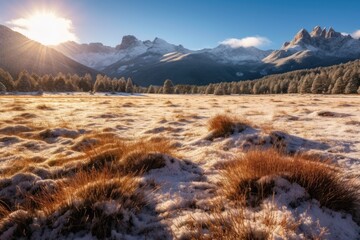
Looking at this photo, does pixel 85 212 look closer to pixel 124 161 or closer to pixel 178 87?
pixel 124 161

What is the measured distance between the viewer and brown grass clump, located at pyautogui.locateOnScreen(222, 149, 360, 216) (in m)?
3.64

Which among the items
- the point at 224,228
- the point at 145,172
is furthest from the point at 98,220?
the point at 145,172

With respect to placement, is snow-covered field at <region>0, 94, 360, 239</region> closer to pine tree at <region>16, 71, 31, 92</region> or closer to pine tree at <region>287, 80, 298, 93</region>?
pine tree at <region>16, 71, 31, 92</region>

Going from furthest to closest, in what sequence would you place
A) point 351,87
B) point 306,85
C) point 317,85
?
point 306,85 → point 317,85 → point 351,87

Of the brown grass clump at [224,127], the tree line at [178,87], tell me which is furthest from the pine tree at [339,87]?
the brown grass clump at [224,127]

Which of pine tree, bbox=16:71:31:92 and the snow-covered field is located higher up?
the snow-covered field

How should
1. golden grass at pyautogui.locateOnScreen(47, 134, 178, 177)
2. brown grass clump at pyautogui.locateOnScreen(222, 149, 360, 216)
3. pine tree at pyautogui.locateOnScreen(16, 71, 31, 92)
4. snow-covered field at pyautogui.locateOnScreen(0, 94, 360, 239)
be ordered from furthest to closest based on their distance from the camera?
pine tree at pyautogui.locateOnScreen(16, 71, 31, 92) < golden grass at pyautogui.locateOnScreen(47, 134, 178, 177) < brown grass clump at pyautogui.locateOnScreen(222, 149, 360, 216) < snow-covered field at pyautogui.locateOnScreen(0, 94, 360, 239)

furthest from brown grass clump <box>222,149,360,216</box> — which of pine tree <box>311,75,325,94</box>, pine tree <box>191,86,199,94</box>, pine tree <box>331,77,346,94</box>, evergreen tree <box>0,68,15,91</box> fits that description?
pine tree <box>191,86,199,94</box>

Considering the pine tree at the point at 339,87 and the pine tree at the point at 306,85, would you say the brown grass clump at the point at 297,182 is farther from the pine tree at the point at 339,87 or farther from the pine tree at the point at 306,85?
A: the pine tree at the point at 306,85

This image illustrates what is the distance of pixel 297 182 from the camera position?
396 centimetres

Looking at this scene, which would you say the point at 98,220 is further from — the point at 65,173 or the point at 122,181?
→ the point at 65,173

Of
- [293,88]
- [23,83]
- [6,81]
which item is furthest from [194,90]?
[6,81]

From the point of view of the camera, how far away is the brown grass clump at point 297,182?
12.0 ft

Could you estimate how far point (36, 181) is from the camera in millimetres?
5293
